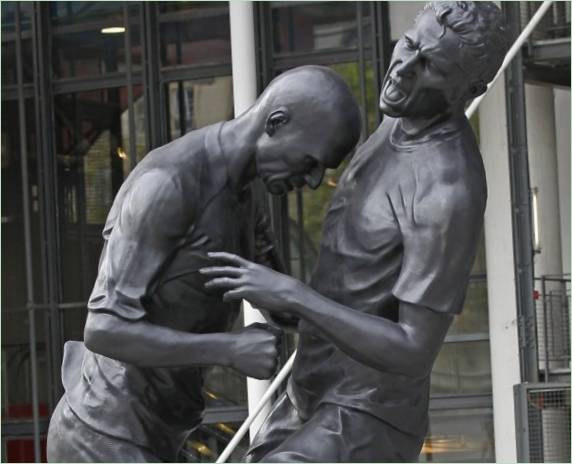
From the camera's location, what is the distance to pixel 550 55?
16.5 meters

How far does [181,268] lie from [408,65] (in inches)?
31.2

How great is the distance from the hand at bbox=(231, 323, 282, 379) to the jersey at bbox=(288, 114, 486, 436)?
31cm

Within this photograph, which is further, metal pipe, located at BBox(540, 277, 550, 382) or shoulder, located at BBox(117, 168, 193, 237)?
metal pipe, located at BBox(540, 277, 550, 382)

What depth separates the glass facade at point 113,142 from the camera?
55.9ft

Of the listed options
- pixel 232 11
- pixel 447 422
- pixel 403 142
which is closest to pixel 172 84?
pixel 232 11

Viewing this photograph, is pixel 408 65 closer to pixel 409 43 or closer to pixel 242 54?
pixel 409 43

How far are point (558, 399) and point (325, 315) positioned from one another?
1194cm

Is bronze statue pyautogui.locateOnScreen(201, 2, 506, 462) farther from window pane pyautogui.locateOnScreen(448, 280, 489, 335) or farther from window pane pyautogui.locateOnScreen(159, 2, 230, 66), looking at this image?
window pane pyautogui.locateOnScreen(159, 2, 230, 66)

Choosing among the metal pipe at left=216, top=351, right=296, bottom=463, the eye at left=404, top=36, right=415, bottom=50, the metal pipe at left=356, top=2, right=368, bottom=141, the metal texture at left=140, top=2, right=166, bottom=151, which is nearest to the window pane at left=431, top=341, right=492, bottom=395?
the metal pipe at left=216, top=351, right=296, bottom=463

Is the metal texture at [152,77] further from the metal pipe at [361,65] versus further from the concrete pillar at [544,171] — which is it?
the concrete pillar at [544,171]

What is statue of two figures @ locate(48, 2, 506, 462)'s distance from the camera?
464cm

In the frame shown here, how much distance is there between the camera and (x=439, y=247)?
4.67 metres

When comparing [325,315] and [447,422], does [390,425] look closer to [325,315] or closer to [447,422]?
[325,315]

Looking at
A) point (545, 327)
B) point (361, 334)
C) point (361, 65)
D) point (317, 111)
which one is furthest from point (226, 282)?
point (361, 65)
